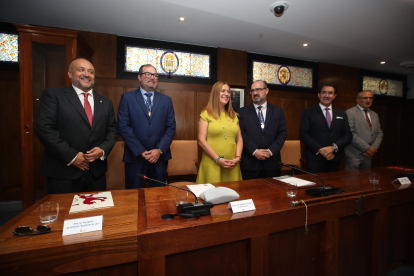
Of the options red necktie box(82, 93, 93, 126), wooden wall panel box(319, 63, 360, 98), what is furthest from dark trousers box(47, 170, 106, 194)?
wooden wall panel box(319, 63, 360, 98)

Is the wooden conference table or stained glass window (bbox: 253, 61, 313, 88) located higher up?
stained glass window (bbox: 253, 61, 313, 88)

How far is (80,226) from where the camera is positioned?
2.75 ft

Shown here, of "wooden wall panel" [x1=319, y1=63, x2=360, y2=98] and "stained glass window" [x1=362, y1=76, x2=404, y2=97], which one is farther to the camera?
"stained glass window" [x1=362, y1=76, x2=404, y2=97]

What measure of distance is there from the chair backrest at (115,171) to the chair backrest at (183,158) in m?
0.62

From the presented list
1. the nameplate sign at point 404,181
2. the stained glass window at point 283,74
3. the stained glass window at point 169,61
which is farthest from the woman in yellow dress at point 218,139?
the stained glass window at point 283,74

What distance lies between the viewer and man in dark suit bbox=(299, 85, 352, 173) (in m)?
2.66

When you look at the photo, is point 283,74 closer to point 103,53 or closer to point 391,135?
point 103,53

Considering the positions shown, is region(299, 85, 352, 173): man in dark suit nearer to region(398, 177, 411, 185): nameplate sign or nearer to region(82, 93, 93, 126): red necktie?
region(398, 177, 411, 185): nameplate sign

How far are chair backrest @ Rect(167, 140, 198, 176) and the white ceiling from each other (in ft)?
5.85

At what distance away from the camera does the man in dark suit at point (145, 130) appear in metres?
2.08

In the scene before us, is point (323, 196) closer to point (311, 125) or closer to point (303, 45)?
point (311, 125)

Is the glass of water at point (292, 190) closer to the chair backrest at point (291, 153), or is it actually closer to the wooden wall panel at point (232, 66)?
the chair backrest at point (291, 153)

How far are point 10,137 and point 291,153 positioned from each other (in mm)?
4413

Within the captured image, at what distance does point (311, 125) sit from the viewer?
2.81 meters
